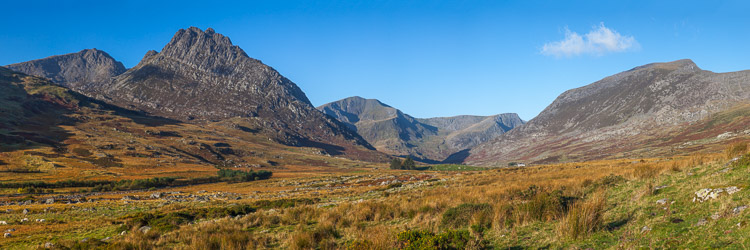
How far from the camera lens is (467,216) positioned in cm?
1324

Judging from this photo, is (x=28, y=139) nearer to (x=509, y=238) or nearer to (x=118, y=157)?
(x=118, y=157)

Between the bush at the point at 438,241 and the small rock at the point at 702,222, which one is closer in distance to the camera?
the small rock at the point at 702,222

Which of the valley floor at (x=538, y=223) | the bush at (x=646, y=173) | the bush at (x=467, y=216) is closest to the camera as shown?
the valley floor at (x=538, y=223)

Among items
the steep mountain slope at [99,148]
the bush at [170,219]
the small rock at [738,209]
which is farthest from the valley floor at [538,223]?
the steep mountain slope at [99,148]

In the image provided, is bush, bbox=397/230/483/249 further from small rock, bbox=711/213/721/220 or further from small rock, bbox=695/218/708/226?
small rock, bbox=711/213/721/220

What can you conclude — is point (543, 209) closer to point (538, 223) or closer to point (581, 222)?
point (538, 223)

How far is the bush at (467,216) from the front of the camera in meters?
12.6

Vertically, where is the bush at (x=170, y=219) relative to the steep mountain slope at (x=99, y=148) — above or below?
below

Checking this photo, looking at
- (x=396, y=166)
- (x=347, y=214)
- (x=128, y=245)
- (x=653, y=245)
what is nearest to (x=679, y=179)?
(x=653, y=245)

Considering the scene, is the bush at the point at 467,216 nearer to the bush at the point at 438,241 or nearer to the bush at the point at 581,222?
the bush at the point at 438,241

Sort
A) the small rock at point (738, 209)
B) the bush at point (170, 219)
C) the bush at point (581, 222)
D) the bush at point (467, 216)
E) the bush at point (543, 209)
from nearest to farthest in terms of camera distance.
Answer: the small rock at point (738, 209)
the bush at point (581, 222)
the bush at point (543, 209)
the bush at point (467, 216)
the bush at point (170, 219)

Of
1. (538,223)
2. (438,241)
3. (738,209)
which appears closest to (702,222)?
(738,209)

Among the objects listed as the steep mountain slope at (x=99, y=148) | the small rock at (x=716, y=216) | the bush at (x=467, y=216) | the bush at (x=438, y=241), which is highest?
the steep mountain slope at (x=99, y=148)

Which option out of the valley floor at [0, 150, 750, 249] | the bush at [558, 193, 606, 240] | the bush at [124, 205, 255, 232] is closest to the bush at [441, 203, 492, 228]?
the valley floor at [0, 150, 750, 249]
